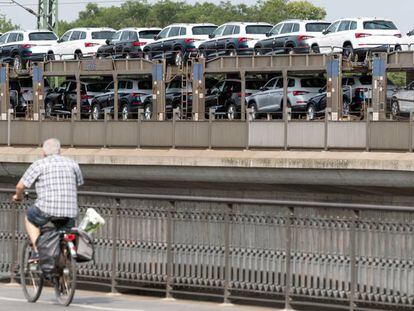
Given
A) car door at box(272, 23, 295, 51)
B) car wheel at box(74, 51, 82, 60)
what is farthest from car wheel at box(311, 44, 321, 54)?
car wheel at box(74, 51, 82, 60)

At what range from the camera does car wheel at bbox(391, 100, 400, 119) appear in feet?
164

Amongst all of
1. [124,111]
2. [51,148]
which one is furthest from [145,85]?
[51,148]

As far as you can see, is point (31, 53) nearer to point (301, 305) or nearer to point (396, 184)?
point (396, 184)

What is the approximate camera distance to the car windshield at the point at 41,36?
72.6 metres

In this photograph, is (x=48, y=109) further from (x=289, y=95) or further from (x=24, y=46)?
(x=289, y=95)

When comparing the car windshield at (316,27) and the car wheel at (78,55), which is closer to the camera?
the car windshield at (316,27)

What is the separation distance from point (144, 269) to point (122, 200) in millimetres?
854

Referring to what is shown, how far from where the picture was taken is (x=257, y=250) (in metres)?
15.4

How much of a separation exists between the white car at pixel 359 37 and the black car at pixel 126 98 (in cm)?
840

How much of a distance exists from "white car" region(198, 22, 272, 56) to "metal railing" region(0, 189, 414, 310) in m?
46.3

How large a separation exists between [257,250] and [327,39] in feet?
144

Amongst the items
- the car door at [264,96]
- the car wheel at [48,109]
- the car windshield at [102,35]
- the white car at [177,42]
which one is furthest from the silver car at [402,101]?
the car windshield at [102,35]

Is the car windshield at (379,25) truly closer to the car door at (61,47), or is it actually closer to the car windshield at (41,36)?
the car door at (61,47)

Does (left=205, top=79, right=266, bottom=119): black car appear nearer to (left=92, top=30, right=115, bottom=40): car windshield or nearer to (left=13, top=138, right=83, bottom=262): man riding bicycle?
(left=92, top=30, right=115, bottom=40): car windshield
